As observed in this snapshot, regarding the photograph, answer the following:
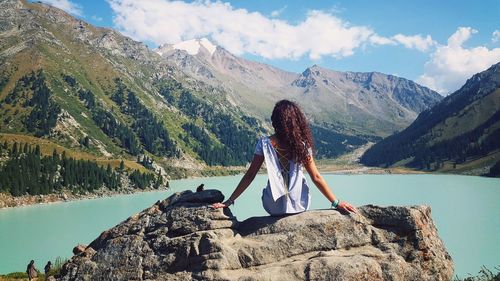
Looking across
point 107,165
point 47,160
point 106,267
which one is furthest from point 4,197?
point 106,267

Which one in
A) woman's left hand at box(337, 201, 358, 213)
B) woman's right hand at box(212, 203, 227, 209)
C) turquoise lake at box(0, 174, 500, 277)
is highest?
woman's right hand at box(212, 203, 227, 209)

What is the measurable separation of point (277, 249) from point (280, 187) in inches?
72.9

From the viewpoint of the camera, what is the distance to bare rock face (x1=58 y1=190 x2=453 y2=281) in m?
12.7

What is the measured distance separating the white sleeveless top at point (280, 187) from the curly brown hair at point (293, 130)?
1.10 feet

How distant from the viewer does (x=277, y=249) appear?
13.3 m

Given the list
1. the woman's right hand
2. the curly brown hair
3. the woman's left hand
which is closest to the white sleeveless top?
the curly brown hair

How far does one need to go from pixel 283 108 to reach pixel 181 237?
16.8 feet

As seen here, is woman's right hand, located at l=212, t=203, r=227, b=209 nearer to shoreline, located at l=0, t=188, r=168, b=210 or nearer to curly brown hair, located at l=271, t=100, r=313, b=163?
curly brown hair, located at l=271, t=100, r=313, b=163

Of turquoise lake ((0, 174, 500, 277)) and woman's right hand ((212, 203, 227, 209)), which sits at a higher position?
woman's right hand ((212, 203, 227, 209))

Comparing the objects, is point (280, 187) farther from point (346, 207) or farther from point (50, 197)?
point (50, 197)

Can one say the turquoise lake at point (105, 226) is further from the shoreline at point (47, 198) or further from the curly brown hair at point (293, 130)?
the curly brown hair at point (293, 130)

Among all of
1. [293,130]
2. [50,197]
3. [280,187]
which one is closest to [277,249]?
[280,187]

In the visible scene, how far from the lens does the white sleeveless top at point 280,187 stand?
13.0m

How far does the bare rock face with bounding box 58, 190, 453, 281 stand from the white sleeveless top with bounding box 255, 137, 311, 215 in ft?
1.33
